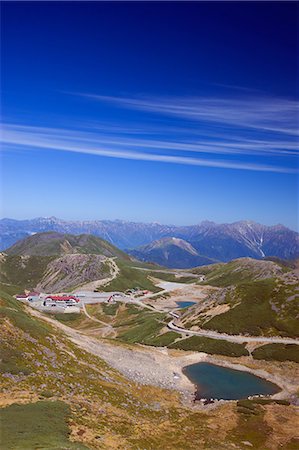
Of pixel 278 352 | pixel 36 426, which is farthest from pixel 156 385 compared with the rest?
pixel 36 426

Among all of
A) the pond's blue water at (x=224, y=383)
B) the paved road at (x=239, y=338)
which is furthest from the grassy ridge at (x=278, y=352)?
the pond's blue water at (x=224, y=383)

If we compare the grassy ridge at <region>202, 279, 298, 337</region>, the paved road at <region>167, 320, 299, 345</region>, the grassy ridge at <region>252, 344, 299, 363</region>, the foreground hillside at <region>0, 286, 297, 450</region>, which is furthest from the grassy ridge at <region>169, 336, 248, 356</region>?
the foreground hillside at <region>0, 286, 297, 450</region>

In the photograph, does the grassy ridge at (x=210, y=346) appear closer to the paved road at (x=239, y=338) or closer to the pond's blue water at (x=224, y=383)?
the paved road at (x=239, y=338)

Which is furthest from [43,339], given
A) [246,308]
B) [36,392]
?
[246,308]

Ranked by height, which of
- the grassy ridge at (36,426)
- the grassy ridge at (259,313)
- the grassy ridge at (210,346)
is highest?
the grassy ridge at (36,426)

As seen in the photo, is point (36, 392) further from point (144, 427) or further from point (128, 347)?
point (128, 347)

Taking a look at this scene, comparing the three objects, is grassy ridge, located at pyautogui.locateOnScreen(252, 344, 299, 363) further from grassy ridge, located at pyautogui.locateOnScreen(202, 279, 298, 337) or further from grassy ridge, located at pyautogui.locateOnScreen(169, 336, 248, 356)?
grassy ridge, located at pyautogui.locateOnScreen(202, 279, 298, 337)

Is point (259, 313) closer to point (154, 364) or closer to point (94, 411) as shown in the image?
point (154, 364)
